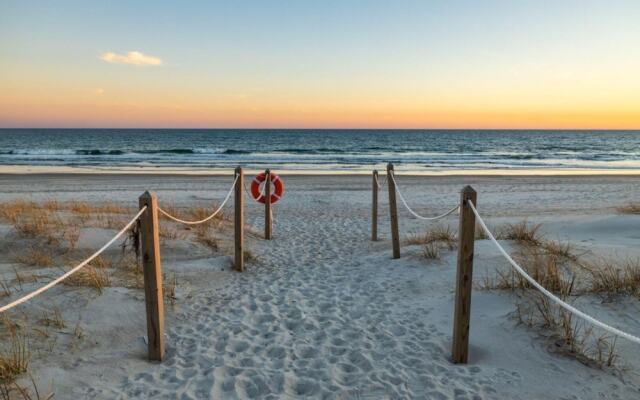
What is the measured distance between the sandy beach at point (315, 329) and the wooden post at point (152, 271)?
0.20 meters

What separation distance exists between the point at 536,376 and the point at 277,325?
7.97 feet

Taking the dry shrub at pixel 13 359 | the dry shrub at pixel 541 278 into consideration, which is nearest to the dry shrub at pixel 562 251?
the dry shrub at pixel 541 278

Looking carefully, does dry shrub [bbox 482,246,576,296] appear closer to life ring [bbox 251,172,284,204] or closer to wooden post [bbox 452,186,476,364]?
wooden post [bbox 452,186,476,364]

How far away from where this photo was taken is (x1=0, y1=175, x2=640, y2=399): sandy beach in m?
3.48

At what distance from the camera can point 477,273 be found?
6.04m

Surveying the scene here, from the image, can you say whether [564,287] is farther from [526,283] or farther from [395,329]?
[395,329]

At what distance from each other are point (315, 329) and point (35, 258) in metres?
4.27

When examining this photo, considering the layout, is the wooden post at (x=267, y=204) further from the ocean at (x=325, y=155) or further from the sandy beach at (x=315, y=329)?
the ocean at (x=325, y=155)

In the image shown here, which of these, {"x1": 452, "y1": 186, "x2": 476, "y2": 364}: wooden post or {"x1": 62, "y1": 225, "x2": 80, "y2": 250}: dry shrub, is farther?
{"x1": 62, "y1": 225, "x2": 80, "y2": 250}: dry shrub

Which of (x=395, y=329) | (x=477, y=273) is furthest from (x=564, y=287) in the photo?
(x=395, y=329)

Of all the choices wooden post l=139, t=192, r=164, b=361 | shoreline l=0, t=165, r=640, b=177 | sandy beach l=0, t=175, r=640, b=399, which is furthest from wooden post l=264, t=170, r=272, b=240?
shoreline l=0, t=165, r=640, b=177

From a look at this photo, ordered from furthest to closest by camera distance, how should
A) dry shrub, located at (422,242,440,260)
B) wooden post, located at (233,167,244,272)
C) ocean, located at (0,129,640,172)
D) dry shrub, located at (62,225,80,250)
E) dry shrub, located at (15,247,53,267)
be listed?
ocean, located at (0,129,640,172), dry shrub, located at (62,225,80,250), dry shrub, located at (422,242,440,260), wooden post, located at (233,167,244,272), dry shrub, located at (15,247,53,267)

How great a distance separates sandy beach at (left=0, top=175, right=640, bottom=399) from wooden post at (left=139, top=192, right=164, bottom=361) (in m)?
0.20

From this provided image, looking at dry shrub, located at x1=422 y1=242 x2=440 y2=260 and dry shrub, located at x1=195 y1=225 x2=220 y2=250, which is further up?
dry shrub, located at x1=422 y1=242 x2=440 y2=260
